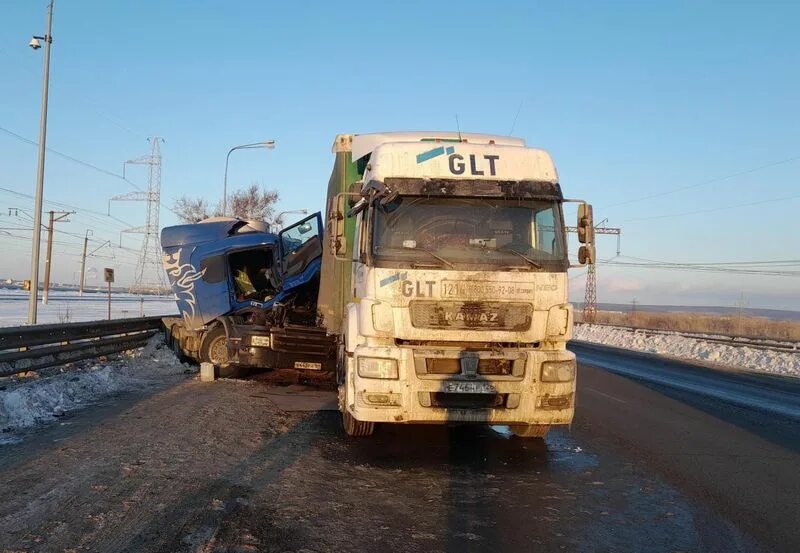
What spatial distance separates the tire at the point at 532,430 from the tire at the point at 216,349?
7329mm

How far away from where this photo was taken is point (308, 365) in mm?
11000

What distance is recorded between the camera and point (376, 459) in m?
6.73

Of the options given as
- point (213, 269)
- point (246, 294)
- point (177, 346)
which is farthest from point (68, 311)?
point (246, 294)

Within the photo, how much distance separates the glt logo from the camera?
6.85 meters

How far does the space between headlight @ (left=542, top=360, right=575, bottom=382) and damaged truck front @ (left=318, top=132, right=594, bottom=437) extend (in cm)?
1

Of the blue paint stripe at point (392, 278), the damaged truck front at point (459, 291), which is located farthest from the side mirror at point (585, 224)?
the blue paint stripe at point (392, 278)

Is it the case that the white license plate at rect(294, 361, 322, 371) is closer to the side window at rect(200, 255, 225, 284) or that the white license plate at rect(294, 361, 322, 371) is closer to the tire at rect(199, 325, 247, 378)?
the tire at rect(199, 325, 247, 378)

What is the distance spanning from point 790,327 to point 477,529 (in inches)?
2048

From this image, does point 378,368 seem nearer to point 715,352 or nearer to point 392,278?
point 392,278

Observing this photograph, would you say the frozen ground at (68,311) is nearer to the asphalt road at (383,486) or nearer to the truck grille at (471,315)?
the asphalt road at (383,486)

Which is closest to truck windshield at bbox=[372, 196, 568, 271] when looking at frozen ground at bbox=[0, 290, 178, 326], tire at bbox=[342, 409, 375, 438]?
tire at bbox=[342, 409, 375, 438]

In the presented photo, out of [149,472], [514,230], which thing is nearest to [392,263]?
[514,230]

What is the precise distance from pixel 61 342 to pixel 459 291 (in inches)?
359

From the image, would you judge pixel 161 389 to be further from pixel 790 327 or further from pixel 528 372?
pixel 790 327
